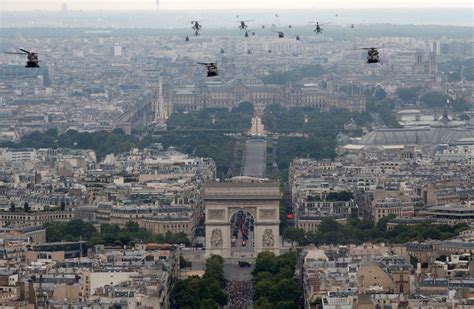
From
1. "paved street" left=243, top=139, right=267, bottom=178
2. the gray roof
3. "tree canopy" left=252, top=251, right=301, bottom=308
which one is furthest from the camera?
the gray roof

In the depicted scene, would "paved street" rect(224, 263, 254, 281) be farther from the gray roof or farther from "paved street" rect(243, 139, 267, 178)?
the gray roof

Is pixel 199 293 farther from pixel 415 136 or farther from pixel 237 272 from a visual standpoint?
pixel 415 136

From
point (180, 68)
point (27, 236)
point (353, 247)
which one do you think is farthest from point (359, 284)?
point (180, 68)

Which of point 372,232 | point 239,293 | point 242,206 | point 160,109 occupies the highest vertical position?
point 239,293

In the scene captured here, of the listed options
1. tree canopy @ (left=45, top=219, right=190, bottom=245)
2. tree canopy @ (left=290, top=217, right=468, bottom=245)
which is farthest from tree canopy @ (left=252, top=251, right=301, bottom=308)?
tree canopy @ (left=45, top=219, right=190, bottom=245)

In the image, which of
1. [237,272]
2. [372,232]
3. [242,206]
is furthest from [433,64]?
[237,272]

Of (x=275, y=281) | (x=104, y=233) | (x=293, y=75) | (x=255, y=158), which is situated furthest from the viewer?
(x=293, y=75)
